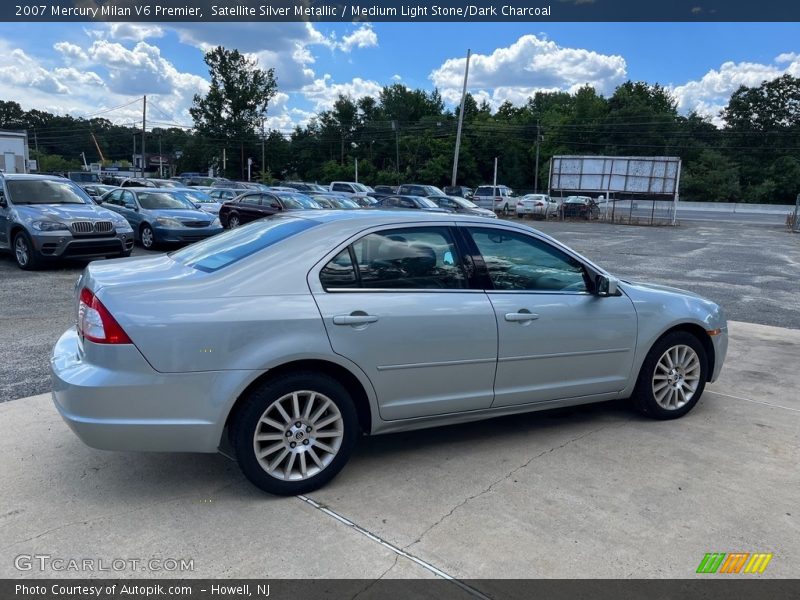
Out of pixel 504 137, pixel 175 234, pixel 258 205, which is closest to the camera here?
pixel 175 234

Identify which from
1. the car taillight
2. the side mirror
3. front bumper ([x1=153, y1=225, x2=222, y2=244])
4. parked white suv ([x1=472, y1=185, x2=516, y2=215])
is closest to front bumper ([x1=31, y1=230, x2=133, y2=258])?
front bumper ([x1=153, y1=225, x2=222, y2=244])

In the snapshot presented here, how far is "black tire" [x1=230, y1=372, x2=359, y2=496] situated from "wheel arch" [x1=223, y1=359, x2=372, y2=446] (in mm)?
32

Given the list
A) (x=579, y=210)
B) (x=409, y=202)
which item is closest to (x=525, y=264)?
(x=409, y=202)

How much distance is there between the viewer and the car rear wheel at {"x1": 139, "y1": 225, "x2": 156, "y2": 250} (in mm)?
14599

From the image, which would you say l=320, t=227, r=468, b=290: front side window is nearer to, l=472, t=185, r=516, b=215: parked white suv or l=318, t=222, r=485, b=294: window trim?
l=318, t=222, r=485, b=294: window trim

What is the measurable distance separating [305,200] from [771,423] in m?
17.4

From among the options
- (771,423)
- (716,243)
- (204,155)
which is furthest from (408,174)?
(771,423)

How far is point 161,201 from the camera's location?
614 inches

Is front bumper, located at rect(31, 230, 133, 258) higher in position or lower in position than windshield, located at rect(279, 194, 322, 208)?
lower

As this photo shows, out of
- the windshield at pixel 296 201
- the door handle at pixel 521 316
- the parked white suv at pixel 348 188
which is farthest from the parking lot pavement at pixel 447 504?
the parked white suv at pixel 348 188

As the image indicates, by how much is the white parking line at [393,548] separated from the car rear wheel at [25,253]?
9642 mm

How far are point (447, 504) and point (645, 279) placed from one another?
10769mm

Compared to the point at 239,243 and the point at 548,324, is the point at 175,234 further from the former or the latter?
the point at 548,324
